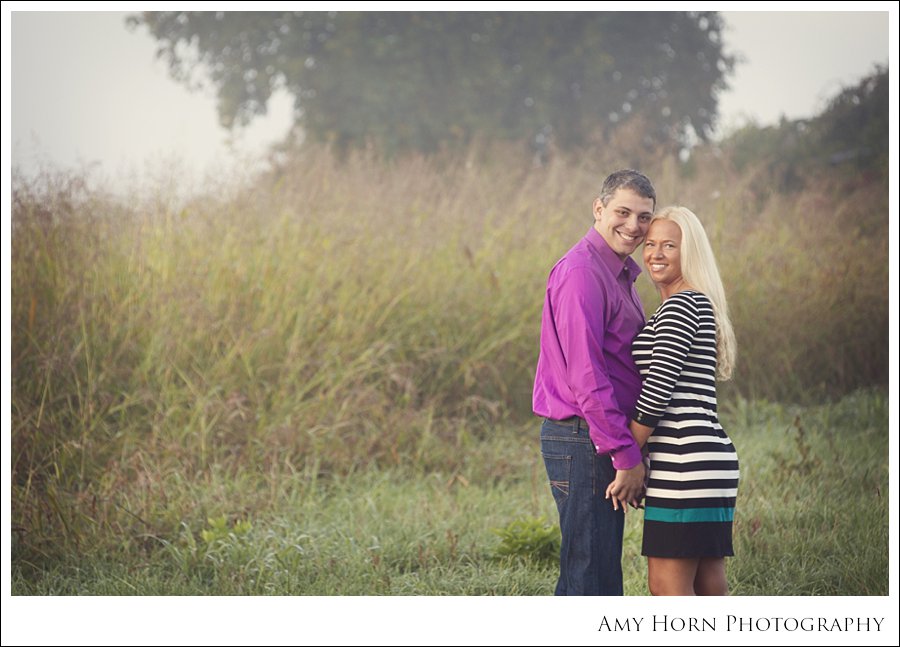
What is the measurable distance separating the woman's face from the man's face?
0.03 metres

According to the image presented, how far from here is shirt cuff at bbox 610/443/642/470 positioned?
2012 mm

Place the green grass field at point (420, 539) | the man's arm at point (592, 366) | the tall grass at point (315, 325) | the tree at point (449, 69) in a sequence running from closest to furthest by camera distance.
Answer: the man's arm at point (592, 366) < the green grass field at point (420, 539) < the tall grass at point (315, 325) < the tree at point (449, 69)

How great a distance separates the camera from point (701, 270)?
6.89 feet

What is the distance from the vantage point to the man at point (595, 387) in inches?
79.7

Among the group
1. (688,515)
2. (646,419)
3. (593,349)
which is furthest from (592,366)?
(688,515)

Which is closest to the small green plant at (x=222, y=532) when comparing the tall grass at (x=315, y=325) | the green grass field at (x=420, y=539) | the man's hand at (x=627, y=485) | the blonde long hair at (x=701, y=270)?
the green grass field at (x=420, y=539)

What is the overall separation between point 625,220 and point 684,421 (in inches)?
19.5

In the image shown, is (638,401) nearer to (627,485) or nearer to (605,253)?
(627,485)

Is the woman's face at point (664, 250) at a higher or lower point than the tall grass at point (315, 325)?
higher

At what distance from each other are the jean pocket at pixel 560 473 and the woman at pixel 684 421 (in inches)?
7.0

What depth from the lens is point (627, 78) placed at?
7.40 m

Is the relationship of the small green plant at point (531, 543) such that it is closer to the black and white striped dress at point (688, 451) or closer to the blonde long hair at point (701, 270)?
the black and white striped dress at point (688, 451)

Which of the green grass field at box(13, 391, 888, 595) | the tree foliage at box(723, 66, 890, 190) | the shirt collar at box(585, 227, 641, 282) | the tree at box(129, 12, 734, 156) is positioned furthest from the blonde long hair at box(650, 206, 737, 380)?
the tree at box(129, 12, 734, 156)

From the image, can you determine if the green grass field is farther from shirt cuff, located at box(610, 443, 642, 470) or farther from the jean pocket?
shirt cuff, located at box(610, 443, 642, 470)
